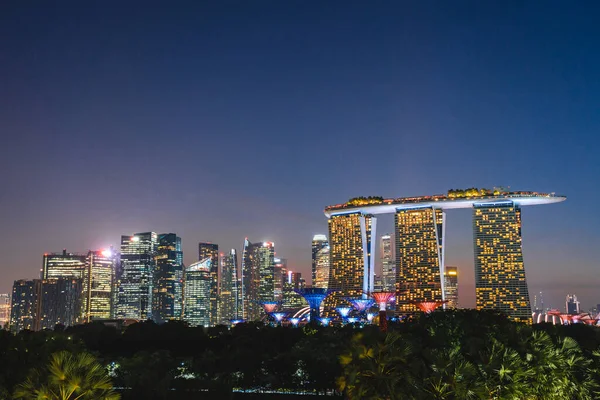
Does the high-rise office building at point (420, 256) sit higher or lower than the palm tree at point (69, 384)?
higher

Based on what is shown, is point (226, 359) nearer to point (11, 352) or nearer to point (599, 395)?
point (11, 352)

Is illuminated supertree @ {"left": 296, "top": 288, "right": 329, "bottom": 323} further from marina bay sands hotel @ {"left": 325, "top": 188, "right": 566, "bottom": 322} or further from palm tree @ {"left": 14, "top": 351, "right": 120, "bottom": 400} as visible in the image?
palm tree @ {"left": 14, "top": 351, "right": 120, "bottom": 400}

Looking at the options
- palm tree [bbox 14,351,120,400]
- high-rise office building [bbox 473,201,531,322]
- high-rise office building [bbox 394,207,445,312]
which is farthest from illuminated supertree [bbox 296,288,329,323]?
palm tree [bbox 14,351,120,400]

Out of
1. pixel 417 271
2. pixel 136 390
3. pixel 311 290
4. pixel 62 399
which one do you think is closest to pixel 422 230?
pixel 417 271

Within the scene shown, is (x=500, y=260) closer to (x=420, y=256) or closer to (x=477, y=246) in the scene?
(x=477, y=246)

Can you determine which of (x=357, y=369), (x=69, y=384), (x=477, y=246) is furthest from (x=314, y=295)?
(x=69, y=384)

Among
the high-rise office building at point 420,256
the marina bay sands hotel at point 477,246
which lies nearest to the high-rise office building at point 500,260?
the marina bay sands hotel at point 477,246

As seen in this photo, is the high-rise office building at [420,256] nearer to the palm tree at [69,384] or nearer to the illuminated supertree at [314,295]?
the illuminated supertree at [314,295]
